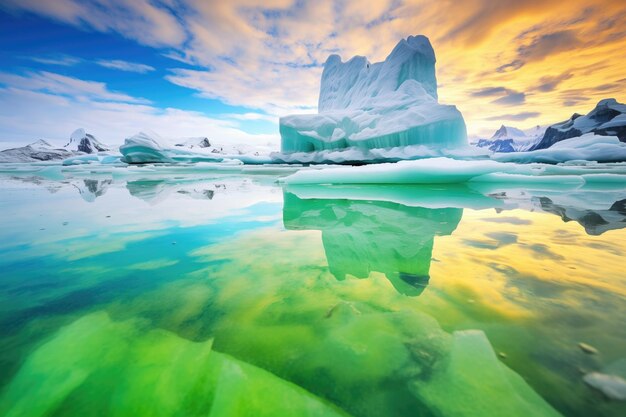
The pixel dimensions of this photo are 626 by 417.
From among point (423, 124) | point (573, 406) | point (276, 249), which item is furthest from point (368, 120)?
point (573, 406)

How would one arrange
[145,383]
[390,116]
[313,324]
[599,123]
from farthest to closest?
[599,123], [390,116], [313,324], [145,383]

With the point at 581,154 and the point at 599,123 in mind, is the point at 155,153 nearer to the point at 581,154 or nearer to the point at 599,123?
the point at 581,154

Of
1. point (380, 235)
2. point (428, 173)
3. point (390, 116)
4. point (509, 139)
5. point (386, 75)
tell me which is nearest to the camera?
point (380, 235)

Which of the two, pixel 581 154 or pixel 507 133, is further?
pixel 507 133

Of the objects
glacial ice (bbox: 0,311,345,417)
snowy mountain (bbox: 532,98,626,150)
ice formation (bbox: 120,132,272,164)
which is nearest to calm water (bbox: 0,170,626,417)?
glacial ice (bbox: 0,311,345,417)

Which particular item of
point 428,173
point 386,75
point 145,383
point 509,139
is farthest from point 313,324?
point 509,139

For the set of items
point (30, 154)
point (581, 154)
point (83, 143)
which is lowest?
point (30, 154)
